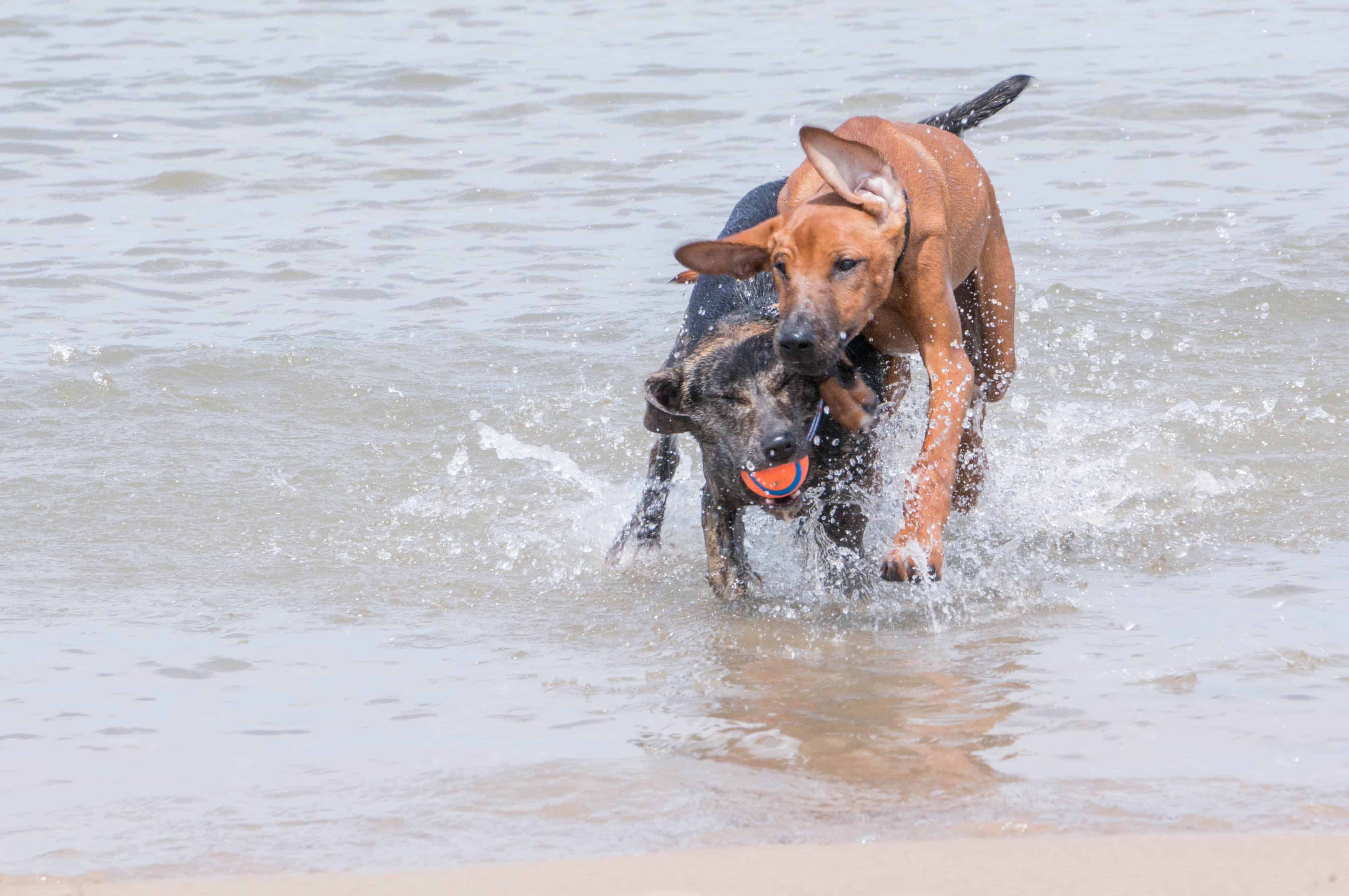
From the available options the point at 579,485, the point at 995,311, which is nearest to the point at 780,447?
the point at 995,311

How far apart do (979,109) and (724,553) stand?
2051 mm

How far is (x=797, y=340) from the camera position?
4281mm

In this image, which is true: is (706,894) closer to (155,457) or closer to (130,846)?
(130,846)

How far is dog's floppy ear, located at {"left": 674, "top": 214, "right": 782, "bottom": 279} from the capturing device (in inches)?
179

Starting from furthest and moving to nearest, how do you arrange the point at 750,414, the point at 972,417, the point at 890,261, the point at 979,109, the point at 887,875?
the point at 979,109
the point at 972,417
the point at 750,414
the point at 890,261
the point at 887,875

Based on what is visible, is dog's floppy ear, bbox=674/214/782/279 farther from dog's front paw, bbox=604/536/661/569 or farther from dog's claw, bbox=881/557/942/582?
dog's front paw, bbox=604/536/661/569

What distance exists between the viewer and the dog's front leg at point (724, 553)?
534 centimetres

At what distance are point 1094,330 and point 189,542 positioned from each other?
484 centimetres

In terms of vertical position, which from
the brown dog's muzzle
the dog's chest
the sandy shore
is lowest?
the sandy shore

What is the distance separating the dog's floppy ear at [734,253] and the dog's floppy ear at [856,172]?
199 millimetres

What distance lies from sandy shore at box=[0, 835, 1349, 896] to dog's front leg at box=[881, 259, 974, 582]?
164 cm

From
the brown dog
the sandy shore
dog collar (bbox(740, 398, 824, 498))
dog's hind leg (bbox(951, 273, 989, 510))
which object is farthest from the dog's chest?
the sandy shore

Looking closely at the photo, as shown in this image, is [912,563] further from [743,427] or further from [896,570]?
[743,427]

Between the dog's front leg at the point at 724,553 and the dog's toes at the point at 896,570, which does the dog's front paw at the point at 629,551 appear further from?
the dog's toes at the point at 896,570
